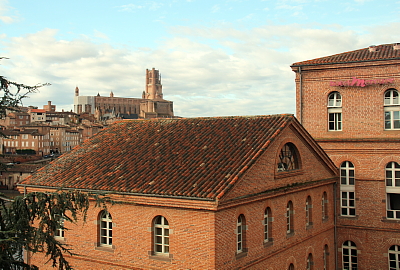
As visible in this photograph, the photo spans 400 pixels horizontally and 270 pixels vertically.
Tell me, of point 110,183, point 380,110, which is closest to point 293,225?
point 110,183

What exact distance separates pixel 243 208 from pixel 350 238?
490 inches

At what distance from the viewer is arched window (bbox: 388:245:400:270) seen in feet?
77.9

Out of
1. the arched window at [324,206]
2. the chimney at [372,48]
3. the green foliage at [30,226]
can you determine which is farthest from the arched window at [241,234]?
the chimney at [372,48]

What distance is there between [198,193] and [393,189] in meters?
15.0

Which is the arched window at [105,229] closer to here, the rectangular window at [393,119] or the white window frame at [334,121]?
the white window frame at [334,121]

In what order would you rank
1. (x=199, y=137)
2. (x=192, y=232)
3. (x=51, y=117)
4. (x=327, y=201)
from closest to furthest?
(x=192, y=232), (x=199, y=137), (x=327, y=201), (x=51, y=117)

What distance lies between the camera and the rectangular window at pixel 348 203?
2488 cm

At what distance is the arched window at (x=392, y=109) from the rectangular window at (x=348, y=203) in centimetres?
447

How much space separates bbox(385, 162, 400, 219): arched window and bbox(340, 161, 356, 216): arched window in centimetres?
186

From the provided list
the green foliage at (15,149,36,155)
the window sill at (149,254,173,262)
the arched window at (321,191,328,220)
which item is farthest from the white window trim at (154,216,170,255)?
the green foliage at (15,149,36,155)

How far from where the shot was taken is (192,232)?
552 inches

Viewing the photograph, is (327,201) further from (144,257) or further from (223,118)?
(144,257)

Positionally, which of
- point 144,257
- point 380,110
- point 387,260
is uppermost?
point 380,110

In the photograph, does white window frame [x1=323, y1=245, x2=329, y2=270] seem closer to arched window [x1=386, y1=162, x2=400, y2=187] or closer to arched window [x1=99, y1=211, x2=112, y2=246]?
arched window [x1=386, y1=162, x2=400, y2=187]
